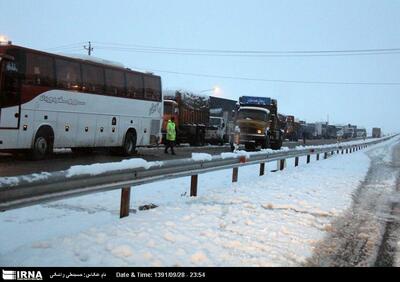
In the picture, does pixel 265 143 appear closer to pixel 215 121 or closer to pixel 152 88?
pixel 215 121

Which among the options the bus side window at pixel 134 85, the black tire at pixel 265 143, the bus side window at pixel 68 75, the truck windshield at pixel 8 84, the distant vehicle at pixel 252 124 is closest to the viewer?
the truck windshield at pixel 8 84

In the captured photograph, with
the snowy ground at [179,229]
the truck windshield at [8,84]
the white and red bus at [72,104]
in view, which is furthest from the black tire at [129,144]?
the snowy ground at [179,229]

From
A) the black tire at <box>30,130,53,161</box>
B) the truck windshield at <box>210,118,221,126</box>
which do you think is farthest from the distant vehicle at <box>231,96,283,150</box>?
the black tire at <box>30,130,53,161</box>

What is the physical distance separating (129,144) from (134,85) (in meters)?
2.55

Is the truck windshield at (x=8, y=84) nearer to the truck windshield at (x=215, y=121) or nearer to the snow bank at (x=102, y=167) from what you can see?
the snow bank at (x=102, y=167)

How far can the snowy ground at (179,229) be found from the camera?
5793 millimetres

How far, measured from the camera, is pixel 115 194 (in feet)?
36.7

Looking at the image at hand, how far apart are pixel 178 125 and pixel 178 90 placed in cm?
279

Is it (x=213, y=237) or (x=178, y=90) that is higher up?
(x=178, y=90)

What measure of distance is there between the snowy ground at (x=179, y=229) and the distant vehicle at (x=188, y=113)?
79.0 feet

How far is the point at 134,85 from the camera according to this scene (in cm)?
2273
